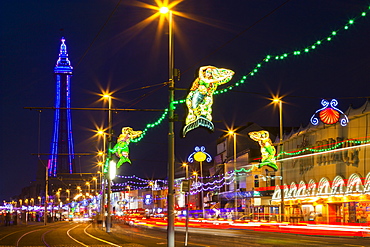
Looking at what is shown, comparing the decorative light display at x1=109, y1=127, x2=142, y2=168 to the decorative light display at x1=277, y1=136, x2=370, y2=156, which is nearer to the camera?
the decorative light display at x1=109, y1=127, x2=142, y2=168

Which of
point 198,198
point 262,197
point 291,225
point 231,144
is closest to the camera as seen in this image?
point 291,225

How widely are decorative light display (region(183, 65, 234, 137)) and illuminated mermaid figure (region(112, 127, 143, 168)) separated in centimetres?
2029

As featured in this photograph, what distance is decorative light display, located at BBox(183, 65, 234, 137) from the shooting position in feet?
68.2

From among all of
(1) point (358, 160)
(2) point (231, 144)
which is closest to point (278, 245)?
(1) point (358, 160)

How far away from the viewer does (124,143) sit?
4144 cm

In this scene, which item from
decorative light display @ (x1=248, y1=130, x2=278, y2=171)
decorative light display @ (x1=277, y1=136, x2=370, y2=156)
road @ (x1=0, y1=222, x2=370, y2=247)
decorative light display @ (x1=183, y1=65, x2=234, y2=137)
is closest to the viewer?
decorative light display @ (x1=183, y1=65, x2=234, y2=137)

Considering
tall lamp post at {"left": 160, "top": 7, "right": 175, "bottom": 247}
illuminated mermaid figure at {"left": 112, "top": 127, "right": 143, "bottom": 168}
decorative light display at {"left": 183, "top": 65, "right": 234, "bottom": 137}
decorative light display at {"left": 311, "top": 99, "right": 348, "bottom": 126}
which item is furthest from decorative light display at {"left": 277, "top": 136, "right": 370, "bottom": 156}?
decorative light display at {"left": 183, "top": 65, "right": 234, "bottom": 137}

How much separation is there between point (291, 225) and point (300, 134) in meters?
16.2

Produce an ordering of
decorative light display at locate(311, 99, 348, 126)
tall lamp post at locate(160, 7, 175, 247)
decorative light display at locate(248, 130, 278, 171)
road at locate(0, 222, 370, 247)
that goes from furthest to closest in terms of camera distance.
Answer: decorative light display at locate(311, 99, 348, 126) < decorative light display at locate(248, 130, 278, 171) < road at locate(0, 222, 370, 247) < tall lamp post at locate(160, 7, 175, 247)

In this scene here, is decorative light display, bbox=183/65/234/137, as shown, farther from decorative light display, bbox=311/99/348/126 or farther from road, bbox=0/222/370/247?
decorative light display, bbox=311/99/348/126

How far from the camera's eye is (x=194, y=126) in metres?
21.0

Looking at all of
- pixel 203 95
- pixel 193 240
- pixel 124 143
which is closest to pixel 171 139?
pixel 203 95

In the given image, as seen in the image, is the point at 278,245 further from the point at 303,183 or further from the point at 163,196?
the point at 163,196

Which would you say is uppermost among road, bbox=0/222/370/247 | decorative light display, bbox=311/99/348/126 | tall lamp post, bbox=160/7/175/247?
decorative light display, bbox=311/99/348/126
